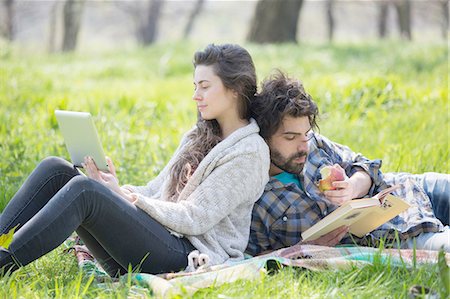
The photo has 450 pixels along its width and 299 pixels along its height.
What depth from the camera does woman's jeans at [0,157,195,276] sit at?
11.1 ft

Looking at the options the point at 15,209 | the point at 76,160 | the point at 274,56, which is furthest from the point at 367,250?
the point at 274,56

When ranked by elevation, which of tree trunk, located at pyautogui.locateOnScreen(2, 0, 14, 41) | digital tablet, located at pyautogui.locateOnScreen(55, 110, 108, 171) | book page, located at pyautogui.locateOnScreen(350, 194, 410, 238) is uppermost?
tree trunk, located at pyautogui.locateOnScreen(2, 0, 14, 41)

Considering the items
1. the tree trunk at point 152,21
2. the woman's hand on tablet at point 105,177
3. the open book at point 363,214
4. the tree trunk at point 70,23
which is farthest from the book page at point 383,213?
the tree trunk at point 152,21

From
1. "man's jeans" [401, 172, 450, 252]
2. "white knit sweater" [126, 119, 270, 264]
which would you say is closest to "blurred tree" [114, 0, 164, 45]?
"man's jeans" [401, 172, 450, 252]

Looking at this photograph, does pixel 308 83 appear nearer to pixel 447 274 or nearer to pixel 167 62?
pixel 167 62

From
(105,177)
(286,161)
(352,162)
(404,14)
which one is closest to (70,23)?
(404,14)

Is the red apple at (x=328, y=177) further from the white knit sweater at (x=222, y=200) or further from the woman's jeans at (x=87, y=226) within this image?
the woman's jeans at (x=87, y=226)

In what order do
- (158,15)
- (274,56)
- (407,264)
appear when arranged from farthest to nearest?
(158,15), (274,56), (407,264)

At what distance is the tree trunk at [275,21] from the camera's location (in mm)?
15125

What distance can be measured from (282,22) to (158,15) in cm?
2184

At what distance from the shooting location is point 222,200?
12.2 ft

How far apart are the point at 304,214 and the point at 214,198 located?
0.53 m

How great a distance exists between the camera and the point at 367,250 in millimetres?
3779

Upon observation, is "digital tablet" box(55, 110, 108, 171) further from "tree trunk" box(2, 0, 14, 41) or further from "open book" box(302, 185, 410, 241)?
"tree trunk" box(2, 0, 14, 41)
